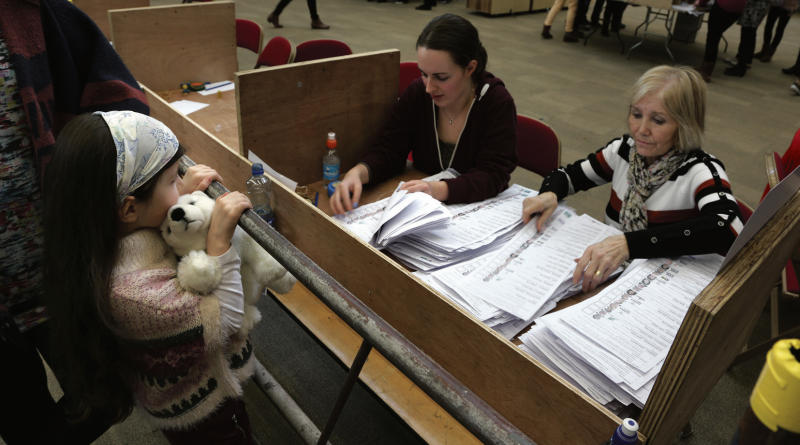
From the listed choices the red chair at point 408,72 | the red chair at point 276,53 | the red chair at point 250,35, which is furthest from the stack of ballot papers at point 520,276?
the red chair at point 250,35

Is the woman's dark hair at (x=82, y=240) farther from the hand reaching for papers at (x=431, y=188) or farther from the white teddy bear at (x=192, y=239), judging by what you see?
the hand reaching for papers at (x=431, y=188)

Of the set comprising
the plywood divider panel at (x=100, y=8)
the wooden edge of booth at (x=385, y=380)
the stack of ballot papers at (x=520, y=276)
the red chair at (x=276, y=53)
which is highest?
the plywood divider panel at (x=100, y=8)

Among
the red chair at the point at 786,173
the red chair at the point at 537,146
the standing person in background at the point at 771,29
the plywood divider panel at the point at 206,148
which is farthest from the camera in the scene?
the standing person in background at the point at 771,29

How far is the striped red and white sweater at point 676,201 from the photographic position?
125 centimetres

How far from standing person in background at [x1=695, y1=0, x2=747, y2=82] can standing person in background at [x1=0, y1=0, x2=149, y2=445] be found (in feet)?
18.8

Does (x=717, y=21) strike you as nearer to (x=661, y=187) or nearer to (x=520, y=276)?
(x=661, y=187)

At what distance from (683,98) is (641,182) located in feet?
0.86

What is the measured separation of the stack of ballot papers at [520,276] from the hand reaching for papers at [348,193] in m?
0.42

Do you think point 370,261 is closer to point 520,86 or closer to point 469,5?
point 520,86

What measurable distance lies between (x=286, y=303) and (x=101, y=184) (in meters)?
0.64

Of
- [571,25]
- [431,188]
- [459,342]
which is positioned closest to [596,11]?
[571,25]

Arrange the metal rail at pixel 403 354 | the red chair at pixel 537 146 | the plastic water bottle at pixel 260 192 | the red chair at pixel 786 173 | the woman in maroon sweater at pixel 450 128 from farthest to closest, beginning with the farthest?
the red chair at pixel 537 146
the red chair at pixel 786 173
the woman in maroon sweater at pixel 450 128
the plastic water bottle at pixel 260 192
the metal rail at pixel 403 354

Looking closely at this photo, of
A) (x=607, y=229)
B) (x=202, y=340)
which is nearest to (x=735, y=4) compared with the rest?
(x=607, y=229)

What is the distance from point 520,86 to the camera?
16.9ft
